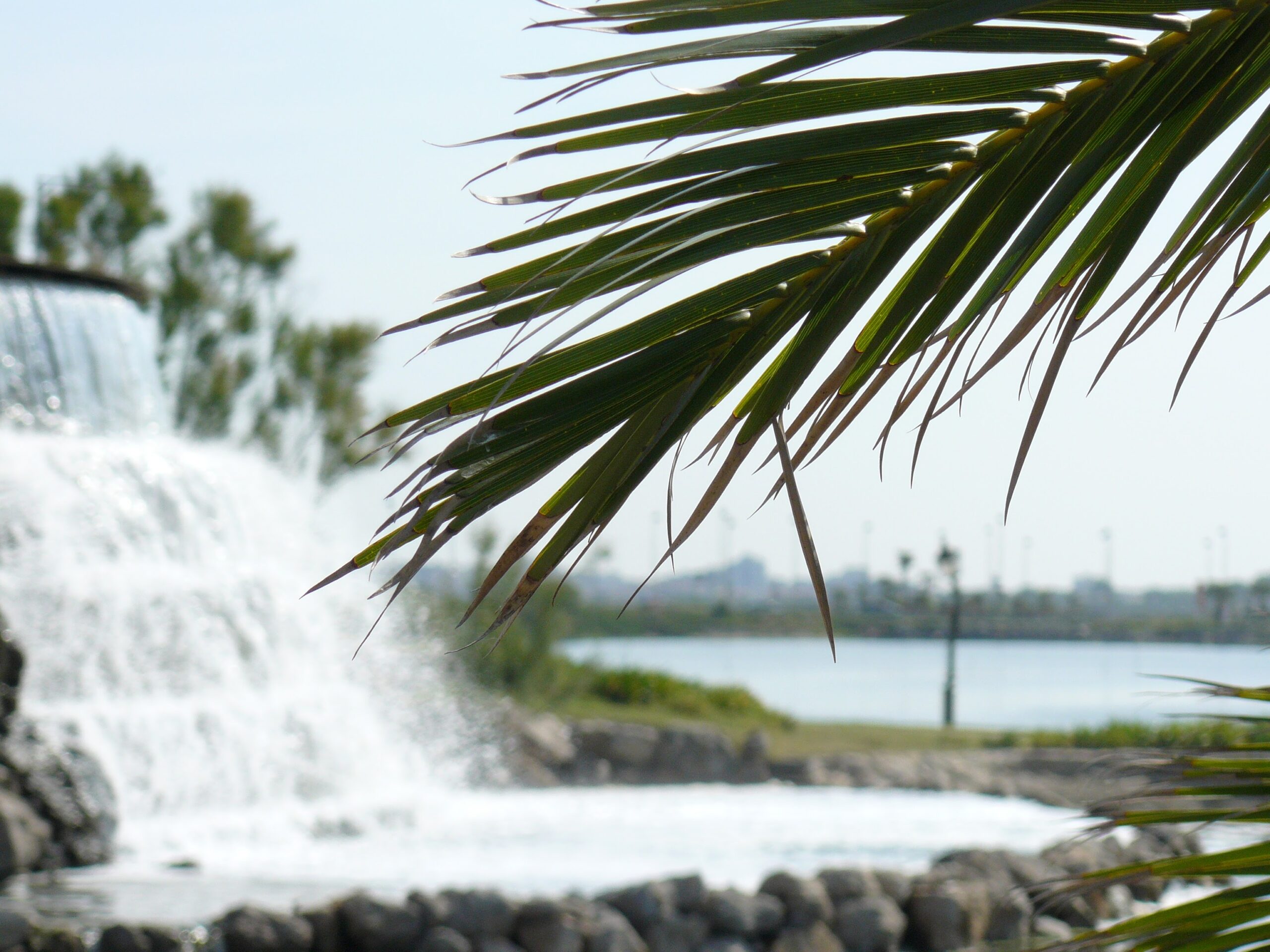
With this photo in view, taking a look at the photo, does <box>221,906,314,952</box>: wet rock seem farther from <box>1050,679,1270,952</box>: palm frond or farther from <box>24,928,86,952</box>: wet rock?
<box>1050,679,1270,952</box>: palm frond

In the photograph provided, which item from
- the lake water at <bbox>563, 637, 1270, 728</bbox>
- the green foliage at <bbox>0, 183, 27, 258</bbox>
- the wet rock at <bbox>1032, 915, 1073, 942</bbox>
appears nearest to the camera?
the wet rock at <bbox>1032, 915, 1073, 942</bbox>

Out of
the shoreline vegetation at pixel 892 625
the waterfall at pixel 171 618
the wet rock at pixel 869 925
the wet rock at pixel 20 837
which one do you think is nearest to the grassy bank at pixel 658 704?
the shoreline vegetation at pixel 892 625

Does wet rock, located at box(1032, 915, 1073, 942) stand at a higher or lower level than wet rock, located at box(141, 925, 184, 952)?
lower

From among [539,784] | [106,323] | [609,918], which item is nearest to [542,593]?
[539,784]

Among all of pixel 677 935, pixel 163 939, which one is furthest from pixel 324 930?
pixel 677 935

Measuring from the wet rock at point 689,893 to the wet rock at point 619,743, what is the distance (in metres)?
10.3

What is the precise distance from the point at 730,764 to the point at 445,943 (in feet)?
36.2

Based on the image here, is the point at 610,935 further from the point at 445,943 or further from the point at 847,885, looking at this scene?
the point at 847,885

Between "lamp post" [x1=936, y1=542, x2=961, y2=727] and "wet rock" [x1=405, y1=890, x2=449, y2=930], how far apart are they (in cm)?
1804

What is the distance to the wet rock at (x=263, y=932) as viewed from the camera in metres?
5.68

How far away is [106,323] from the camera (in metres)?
14.3

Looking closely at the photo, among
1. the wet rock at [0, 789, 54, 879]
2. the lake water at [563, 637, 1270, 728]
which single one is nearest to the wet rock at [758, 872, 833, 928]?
the wet rock at [0, 789, 54, 879]

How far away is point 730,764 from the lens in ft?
54.1

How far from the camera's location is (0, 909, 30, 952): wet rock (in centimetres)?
545
